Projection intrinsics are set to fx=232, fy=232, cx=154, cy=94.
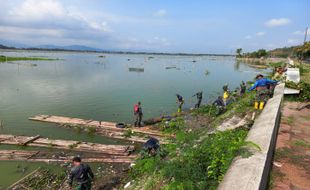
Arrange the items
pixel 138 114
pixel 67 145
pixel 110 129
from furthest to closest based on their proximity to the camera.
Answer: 1. pixel 138 114
2. pixel 110 129
3. pixel 67 145

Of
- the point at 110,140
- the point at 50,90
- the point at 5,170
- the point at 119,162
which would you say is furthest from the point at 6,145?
the point at 50,90

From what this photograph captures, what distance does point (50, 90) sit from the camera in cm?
3209

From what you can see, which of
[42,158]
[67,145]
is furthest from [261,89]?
[42,158]

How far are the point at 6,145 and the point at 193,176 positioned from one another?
12719mm

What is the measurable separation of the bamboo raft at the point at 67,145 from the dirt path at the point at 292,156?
7.91m

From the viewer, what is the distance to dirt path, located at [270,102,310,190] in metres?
5.29

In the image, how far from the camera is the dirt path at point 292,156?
5.29 metres

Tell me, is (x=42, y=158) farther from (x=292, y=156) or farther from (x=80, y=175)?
(x=292, y=156)

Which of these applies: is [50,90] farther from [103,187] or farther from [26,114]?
[103,187]

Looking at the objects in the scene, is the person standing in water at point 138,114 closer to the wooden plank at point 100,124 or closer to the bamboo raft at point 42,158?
the wooden plank at point 100,124

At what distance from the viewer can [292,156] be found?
6.54 meters

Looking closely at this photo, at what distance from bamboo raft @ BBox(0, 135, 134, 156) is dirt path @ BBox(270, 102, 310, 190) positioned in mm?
7912

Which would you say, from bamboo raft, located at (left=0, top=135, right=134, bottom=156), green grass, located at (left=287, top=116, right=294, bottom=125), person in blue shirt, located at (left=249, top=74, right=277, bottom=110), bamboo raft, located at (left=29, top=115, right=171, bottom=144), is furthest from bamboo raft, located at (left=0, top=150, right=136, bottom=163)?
person in blue shirt, located at (left=249, top=74, right=277, bottom=110)

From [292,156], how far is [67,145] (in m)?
11.5
